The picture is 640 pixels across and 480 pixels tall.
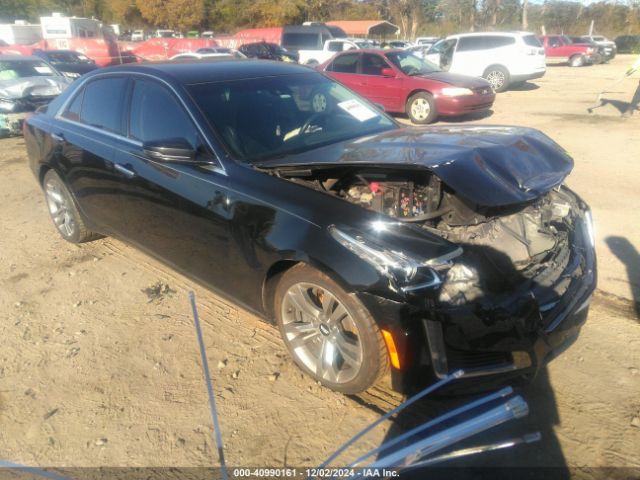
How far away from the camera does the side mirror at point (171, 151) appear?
118 inches

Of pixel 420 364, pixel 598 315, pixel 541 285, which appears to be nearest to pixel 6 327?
pixel 420 364

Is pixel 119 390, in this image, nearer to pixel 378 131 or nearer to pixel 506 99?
pixel 378 131

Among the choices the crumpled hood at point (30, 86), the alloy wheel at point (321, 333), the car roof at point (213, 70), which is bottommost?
the alloy wheel at point (321, 333)

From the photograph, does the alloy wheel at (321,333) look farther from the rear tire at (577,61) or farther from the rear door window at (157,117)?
the rear tire at (577,61)

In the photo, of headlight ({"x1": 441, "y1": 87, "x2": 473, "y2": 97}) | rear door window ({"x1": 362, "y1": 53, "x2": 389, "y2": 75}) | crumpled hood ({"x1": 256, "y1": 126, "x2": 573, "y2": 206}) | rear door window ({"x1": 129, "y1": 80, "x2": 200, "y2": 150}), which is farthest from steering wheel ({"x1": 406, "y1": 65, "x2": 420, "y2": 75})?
rear door window ({"x1": 129, "y1": 80, "x2": 200, "y2": 150})

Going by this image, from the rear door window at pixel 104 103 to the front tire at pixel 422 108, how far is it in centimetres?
783

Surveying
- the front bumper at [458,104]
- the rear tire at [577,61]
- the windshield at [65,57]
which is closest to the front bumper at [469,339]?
the front bumper at [458,104]

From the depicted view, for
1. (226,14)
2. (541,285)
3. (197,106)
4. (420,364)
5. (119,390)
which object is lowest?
(119,390)

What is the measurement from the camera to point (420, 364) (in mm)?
2342

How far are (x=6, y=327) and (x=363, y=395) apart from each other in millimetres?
2600

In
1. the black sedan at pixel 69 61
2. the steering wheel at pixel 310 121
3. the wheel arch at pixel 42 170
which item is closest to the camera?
the steering wheel at pixel 310 121

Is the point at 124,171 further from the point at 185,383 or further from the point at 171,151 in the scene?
the point at 185,383

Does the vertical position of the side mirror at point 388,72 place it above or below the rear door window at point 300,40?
below

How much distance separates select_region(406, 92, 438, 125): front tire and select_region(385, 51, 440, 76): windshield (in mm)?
630
